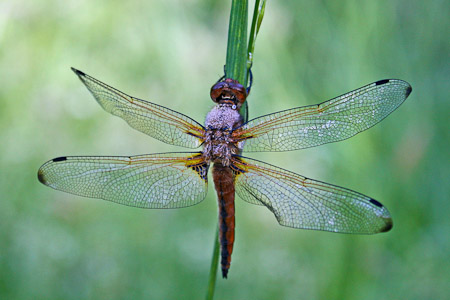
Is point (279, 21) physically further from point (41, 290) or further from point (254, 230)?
point (41, 290)

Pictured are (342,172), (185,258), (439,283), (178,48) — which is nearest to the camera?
(439,283)

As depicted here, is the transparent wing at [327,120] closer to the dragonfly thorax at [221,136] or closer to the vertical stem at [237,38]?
the dragonfly thorax at [221,136]

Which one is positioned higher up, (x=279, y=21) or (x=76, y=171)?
(x=279, y=21)

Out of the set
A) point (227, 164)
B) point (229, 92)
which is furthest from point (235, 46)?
point (227, 164)

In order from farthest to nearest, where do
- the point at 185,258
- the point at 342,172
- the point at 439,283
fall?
the point at 185,258 < the point at 342,172 < the point at 439,283

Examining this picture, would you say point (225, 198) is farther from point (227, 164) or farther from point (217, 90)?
point (217, 90)

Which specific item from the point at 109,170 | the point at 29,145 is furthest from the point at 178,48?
the point at 109,170

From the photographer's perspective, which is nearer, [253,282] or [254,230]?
[253,282]
